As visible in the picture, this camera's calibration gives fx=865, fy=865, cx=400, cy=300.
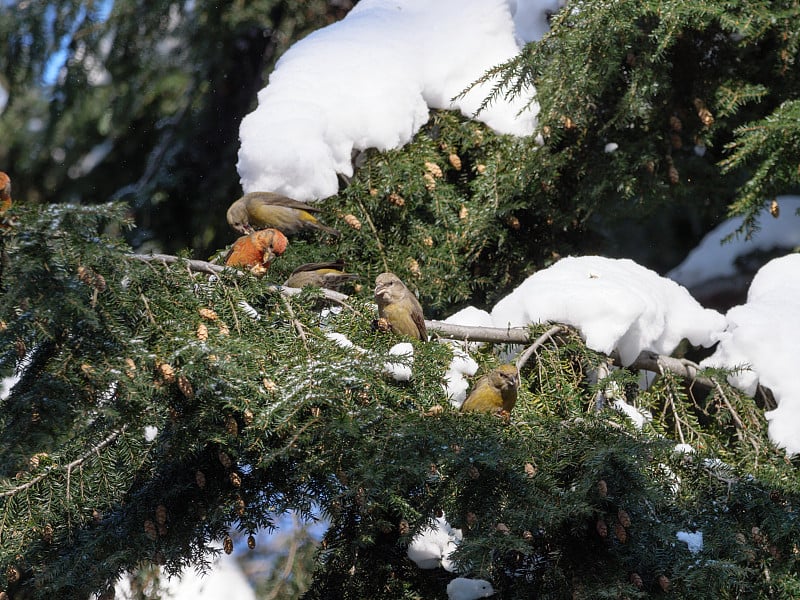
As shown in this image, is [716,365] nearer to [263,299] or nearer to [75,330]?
[263,299]

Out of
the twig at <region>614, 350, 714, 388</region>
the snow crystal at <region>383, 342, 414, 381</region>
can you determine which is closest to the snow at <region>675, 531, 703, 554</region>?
the snow crystal at <region>383, 342, 414, 381</region>

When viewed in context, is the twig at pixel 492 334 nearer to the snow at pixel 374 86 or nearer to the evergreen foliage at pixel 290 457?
the evergreen foliage at pixel 290 457

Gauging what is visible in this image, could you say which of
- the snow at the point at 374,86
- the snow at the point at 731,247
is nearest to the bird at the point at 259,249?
the snow at the point at 374,86

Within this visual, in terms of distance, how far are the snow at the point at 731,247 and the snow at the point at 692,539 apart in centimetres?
384

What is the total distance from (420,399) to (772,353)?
1635 mm

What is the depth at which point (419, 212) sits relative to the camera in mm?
4148

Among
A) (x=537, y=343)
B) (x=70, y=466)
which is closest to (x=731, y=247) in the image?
(x=537, y=343)

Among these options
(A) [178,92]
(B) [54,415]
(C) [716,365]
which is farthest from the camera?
(A) [178,92]

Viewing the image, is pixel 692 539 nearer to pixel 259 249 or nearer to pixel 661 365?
pixel 661 365

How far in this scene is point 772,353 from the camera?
10.7 feet

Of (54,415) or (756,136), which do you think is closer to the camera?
(54,415)

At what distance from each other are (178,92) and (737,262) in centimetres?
390

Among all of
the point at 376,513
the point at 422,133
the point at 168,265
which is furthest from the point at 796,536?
the point at 422,133

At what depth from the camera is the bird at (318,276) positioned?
3270mm
